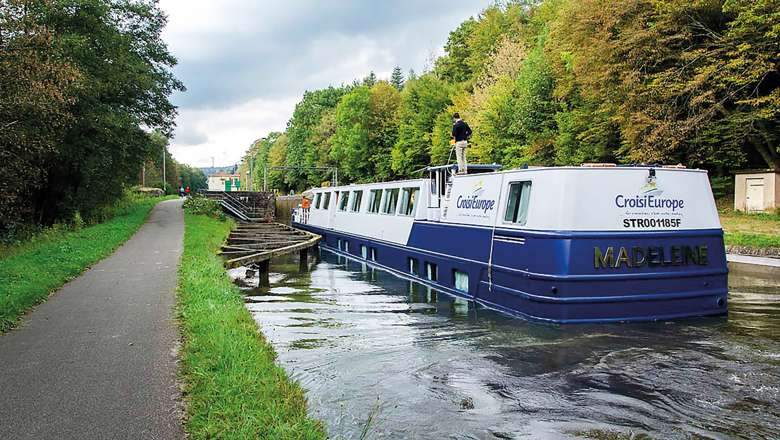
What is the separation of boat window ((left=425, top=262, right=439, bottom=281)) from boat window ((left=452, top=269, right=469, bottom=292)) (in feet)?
3.59

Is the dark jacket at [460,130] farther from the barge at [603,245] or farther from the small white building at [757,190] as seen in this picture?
the small white building at [757,190]

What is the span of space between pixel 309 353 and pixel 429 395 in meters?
2.48

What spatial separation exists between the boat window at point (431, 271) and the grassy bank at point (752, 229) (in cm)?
1117

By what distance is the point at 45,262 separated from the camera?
1331cm

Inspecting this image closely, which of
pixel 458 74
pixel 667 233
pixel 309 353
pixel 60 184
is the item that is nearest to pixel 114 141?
pixel 60 184

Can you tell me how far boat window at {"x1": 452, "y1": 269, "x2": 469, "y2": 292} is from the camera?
1312cm

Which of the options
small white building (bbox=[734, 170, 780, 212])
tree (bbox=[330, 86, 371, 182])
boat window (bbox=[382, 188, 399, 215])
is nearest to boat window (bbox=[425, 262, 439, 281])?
boat window (bbox=[382, 188, 399, 215])

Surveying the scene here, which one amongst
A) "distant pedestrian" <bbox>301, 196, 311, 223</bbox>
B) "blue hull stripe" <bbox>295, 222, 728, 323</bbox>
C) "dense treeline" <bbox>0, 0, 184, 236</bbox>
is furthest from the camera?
"distant pedestrian" <bbox>301, 196, 311, 223</bbox>

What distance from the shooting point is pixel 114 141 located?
25.6m

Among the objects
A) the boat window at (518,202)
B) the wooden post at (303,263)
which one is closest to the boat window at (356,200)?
the wooden post at (303,263)

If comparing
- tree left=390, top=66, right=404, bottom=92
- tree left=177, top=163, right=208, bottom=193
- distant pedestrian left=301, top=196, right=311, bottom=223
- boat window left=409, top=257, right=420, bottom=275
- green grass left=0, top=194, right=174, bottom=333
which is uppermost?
tree left=390, top=66, right=404, bottom=92

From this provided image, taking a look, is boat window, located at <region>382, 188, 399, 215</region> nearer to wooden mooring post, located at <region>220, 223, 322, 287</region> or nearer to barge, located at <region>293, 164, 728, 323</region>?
wooden mooring post, located at <region>220, 223, 322, 287</region>

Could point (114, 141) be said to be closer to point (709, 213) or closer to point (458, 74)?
point (709, 213)

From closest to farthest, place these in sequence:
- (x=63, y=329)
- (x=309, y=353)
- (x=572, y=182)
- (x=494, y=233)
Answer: (x=63, y=329), (x=309, y=353), (x=572, y=182), (x=494, y=233)
